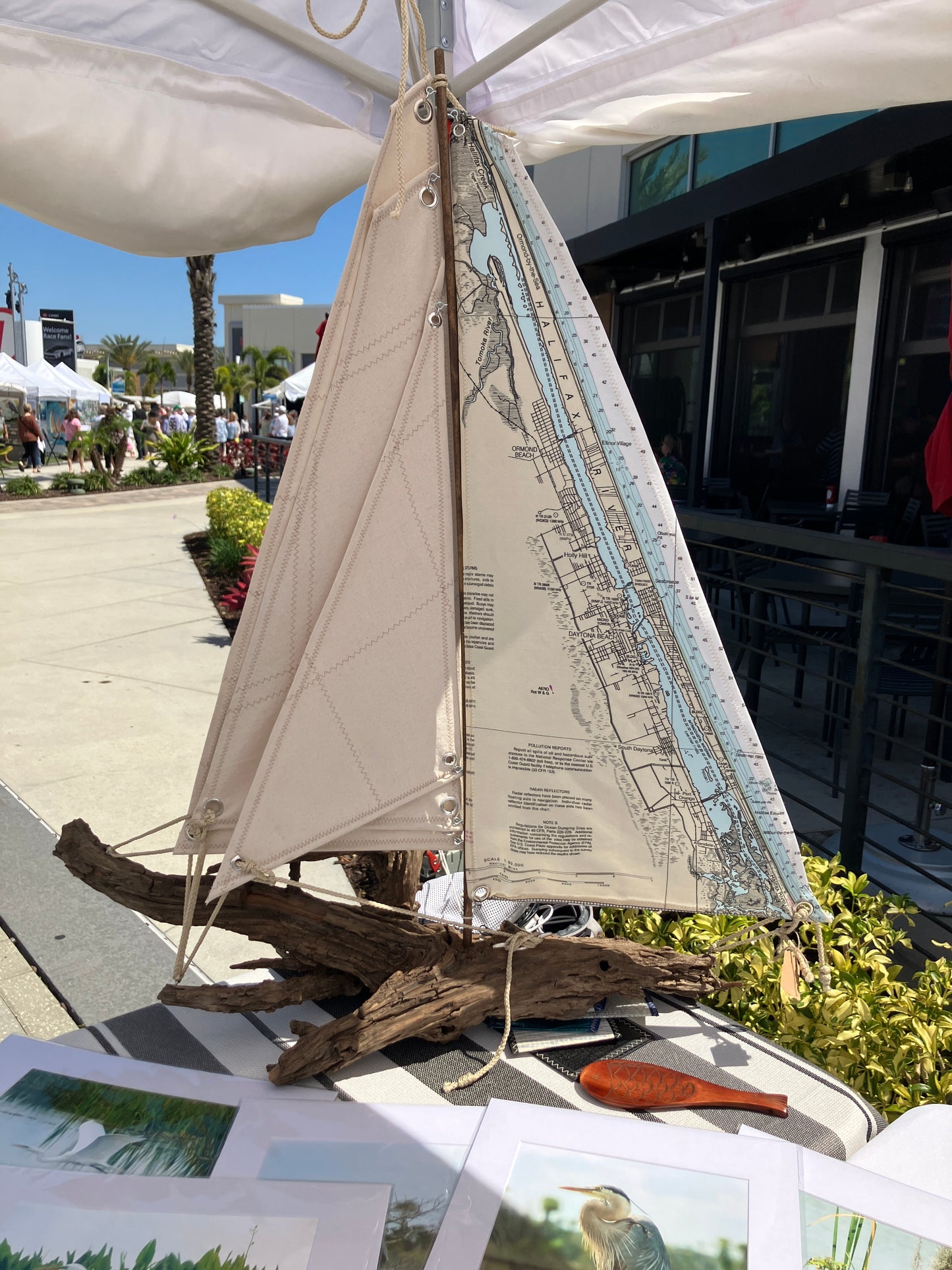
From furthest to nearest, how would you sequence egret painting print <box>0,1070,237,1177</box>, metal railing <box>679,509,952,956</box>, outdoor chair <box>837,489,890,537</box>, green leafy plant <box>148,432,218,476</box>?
green leafy plant <box>148,432,218,476</box> < outdoor chair <box>837,489,890,537</box> < metal railing <box>679,509,952,956</box> < egret painting print <box>0,1070,237,1177</box>

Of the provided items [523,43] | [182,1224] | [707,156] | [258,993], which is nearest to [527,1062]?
[258,993]

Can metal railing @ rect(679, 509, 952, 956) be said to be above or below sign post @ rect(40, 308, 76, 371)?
below

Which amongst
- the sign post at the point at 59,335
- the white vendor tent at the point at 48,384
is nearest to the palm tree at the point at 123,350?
the sign post at the point at 59,335

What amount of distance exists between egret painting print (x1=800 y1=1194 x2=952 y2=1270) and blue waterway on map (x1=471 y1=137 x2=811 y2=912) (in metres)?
0.46

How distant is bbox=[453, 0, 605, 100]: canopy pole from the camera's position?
1158 millimetres

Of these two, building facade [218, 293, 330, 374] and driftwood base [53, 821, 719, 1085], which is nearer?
driftwood base [53, 821, 719, 1085]

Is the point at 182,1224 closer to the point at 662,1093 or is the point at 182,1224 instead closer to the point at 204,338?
the point at 662,1093

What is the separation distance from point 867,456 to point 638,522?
21.5 ft

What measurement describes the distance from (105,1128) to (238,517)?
28.1 ft

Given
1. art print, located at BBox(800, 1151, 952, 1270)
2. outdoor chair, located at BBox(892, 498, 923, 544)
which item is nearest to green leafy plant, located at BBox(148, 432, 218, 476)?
outdoor chair, located at BBox(892, 498, 923, 544)

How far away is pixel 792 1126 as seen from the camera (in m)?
1.29

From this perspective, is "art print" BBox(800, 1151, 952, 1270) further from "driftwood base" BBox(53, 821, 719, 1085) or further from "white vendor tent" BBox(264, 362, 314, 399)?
"white vendor tent" BBox(264, 362, 314, 399)

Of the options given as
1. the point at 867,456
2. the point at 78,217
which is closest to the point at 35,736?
the point at 78,217

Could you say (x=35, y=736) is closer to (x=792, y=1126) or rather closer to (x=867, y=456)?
(x=792, y=1126)
